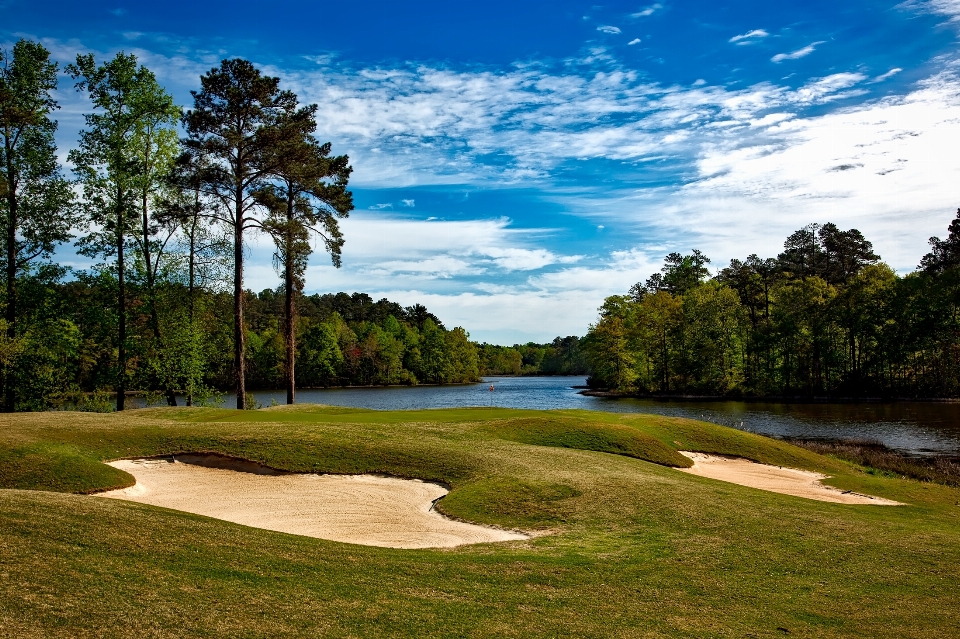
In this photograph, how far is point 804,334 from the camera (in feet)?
265

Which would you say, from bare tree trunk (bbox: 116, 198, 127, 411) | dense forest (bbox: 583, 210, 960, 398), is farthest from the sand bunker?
dense forest (bbox: 583, 210, 960, 398)

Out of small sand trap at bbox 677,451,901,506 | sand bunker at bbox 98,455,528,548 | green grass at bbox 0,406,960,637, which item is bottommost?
small sand trap at bbox 677,451,901,506

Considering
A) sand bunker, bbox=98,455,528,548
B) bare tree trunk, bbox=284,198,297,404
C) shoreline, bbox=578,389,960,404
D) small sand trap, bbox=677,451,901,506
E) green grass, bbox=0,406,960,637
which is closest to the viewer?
green grass, bbox=0,406,960,637

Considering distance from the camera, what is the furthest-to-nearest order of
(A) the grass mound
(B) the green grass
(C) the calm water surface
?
1. (C) the calm water surface
2. (A) the grass mound
3. (B) the green grass

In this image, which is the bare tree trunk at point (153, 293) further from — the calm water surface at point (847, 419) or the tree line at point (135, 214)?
the calm water surface at point (847, 419)

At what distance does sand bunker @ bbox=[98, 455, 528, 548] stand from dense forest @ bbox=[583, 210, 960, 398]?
74.1 m

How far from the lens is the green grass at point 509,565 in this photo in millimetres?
6387

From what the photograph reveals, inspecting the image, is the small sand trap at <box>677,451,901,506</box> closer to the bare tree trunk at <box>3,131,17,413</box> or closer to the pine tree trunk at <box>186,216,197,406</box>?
the pine tree trunk at <box>186,216,197,406</box>

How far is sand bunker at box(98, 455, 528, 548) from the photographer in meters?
12.1

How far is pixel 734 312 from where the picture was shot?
90250mm

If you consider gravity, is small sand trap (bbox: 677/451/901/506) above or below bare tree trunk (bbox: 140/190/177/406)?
below

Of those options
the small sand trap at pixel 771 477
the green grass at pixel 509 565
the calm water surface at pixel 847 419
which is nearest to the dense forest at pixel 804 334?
the calm water surface at pixel 847 419

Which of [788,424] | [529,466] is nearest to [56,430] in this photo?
[529,466]

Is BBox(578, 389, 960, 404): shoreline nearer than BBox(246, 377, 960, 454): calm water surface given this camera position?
No
